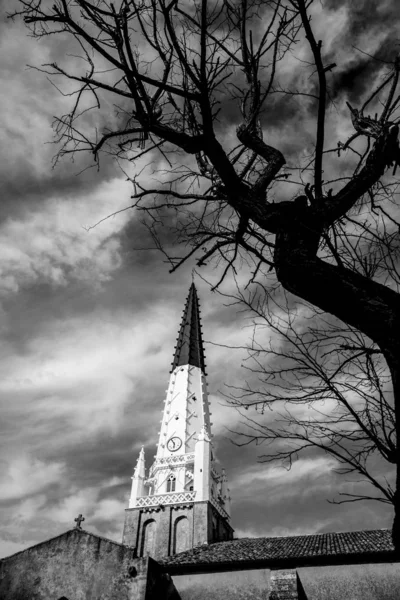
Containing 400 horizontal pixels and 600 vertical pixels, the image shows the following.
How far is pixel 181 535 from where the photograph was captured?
32.2 meters

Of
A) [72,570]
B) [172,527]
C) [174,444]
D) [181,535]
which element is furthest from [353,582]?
[174,444]

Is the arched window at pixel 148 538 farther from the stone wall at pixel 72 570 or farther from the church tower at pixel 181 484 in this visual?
the stone wall at pixel 72 570

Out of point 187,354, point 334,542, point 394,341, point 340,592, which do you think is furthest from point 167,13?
point 187,354

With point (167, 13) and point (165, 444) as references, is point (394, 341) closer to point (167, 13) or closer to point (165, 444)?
point (167, 13)

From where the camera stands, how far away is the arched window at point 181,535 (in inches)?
1240

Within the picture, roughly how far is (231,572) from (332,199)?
16.6m

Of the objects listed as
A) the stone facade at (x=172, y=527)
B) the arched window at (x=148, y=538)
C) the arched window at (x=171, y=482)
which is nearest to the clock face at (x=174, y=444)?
the arched window at (x=171, y=482)

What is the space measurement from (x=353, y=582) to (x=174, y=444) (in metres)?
24.5

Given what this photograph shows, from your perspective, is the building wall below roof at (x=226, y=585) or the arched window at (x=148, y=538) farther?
the arched window at (x=148, y=538)

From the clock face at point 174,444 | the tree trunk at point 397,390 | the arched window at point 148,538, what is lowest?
the tree trunk at point 397,390

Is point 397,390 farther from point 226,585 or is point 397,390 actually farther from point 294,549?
point 294,549

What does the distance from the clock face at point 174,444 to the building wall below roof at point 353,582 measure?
2291 cm

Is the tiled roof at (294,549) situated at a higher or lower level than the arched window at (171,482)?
lower

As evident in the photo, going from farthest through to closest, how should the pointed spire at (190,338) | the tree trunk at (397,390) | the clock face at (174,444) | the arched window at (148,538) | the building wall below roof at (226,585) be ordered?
the pointed spire at (190,338) → the clock face at (174,444) → the arched window at (148,538) → the building wall below roof at (226,585) → the tree trunk at (397,390)
